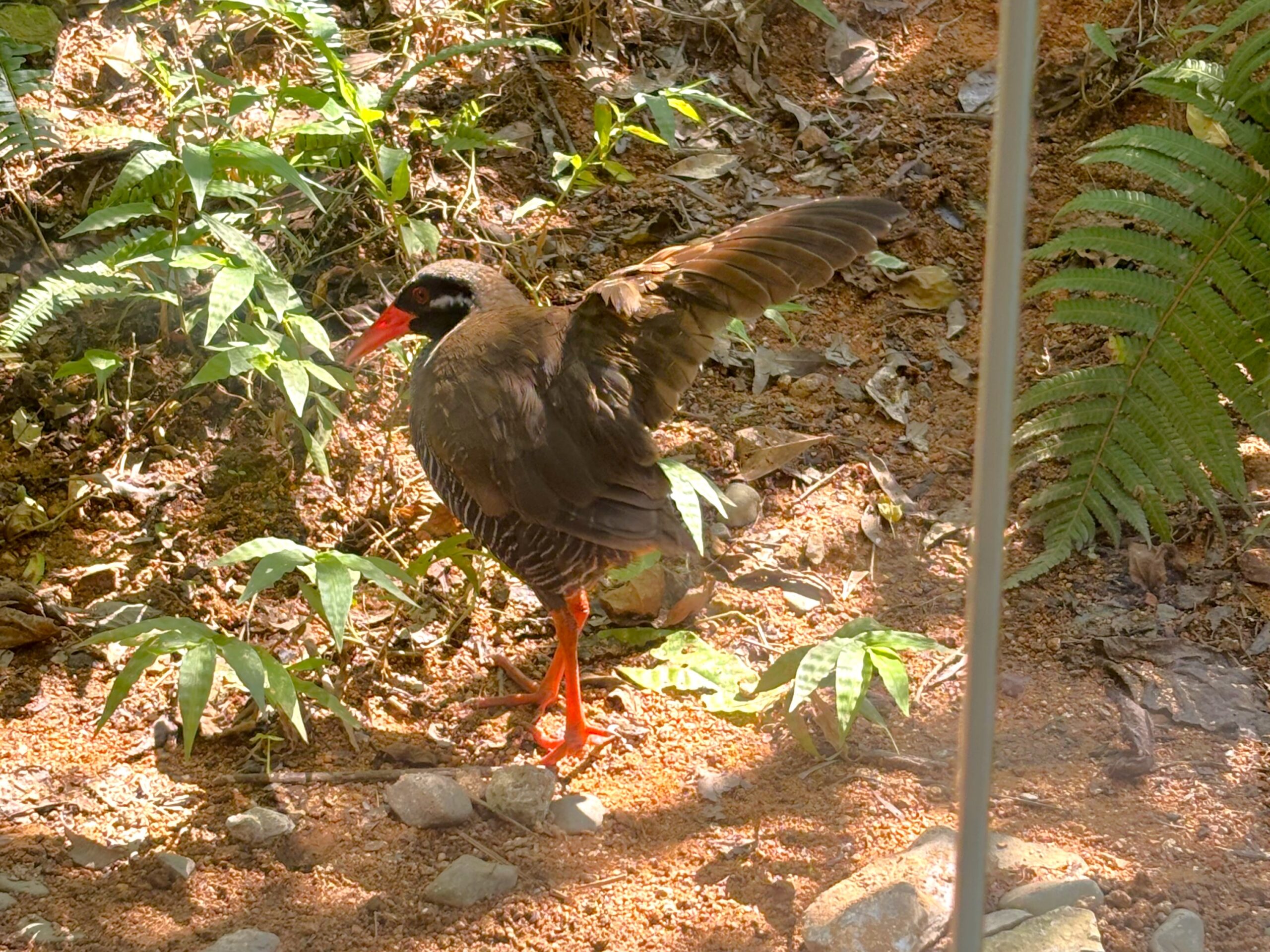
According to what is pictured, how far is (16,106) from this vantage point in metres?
4.12

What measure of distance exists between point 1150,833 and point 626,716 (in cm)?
141

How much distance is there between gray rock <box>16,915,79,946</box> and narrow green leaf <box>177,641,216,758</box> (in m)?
0.43

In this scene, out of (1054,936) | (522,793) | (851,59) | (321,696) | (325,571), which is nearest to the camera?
(1054,936)

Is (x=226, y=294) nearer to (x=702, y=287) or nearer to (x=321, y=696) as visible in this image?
(x=321, y=696)

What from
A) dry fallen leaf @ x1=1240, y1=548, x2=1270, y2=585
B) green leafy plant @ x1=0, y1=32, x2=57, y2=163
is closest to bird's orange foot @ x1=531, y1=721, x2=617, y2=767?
dry fallen leaf @ x1=1240, y1=548, x2=1270, y2=585

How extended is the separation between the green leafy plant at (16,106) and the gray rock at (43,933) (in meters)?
2.47

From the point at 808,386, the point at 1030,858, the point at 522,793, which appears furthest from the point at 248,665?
the point at 808,386

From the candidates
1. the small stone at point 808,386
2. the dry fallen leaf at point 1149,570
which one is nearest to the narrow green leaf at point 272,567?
the small stone at point 808,386

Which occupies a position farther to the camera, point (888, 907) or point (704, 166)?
point (704, 166)

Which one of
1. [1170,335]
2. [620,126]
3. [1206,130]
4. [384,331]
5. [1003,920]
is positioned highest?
[1206,130]

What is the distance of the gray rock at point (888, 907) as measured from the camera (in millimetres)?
2600

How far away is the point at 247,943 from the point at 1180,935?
6.32 ft

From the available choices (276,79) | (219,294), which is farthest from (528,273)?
(219,294)

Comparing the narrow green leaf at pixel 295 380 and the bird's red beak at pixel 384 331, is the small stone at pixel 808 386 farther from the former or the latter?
the narrow green leaf at pixel 295 380
